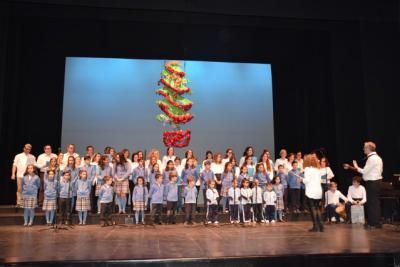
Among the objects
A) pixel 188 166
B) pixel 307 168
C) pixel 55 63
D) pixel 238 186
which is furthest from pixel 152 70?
pixel 307 168

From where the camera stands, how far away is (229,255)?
3.53 metres

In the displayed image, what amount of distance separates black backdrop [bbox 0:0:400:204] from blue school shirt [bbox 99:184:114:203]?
2836 millimetres

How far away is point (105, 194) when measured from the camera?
681cm

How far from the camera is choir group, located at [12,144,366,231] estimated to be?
6887 millimetres

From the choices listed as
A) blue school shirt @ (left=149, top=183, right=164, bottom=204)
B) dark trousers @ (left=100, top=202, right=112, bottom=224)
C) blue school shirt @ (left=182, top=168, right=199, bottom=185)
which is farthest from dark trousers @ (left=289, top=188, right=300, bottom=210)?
dark trousers @ (left=100, top=202, right=112, bottom=224)

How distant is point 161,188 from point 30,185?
2399 millimetres

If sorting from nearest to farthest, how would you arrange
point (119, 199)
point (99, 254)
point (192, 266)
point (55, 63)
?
1. point (192, 266)
2. point (99, 254)
3. point (119, 199)
4. point (55, 63)

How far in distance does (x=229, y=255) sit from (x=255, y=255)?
0.81ft

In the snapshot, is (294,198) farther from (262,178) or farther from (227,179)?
(227,179)

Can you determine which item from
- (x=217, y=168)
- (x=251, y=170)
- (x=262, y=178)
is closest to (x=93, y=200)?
(x=217, y=168)

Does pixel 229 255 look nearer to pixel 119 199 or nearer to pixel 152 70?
pixel 119 199

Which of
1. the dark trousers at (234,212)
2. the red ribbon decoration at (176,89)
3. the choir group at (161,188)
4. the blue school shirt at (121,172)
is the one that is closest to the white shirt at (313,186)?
the choir group at (161,188)

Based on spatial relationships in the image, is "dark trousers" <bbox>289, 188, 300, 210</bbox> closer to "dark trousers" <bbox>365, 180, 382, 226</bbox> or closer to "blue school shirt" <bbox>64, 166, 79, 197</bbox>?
Answer: "dark trousers" <bbox>365, 180, 382, 226</bbox>

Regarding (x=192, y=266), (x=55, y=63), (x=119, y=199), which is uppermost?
(x=55, y=63)
